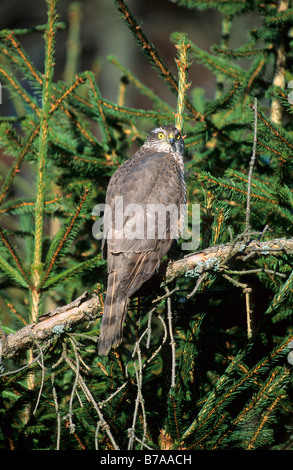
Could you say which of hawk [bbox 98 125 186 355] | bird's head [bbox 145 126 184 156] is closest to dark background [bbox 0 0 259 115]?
bird's head [bbox 145 126 184 156]

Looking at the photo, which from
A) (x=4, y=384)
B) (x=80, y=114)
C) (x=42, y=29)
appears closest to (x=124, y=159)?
(x=80, y=114)

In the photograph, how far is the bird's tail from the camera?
7.80 feet

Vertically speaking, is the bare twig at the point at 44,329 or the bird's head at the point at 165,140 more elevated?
the bird's head at the point at 165,140

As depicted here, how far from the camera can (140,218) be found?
307 centimetres

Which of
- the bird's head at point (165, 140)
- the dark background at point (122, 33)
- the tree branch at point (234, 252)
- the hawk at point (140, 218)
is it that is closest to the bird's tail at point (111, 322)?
the hawk at point (140, 218)

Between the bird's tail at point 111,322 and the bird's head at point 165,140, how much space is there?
129cm

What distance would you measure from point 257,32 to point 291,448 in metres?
2.87

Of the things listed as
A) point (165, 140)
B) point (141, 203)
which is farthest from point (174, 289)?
point (165, 140)

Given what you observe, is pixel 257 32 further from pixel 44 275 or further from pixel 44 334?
pixel 44 334

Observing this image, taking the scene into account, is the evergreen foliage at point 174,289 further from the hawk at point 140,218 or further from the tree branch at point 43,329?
the hawk at point 140,218

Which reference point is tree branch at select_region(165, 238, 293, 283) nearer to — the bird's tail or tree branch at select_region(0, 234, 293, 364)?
tree branch at select_region(0, 234, 293, 364)

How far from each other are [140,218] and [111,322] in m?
0.85

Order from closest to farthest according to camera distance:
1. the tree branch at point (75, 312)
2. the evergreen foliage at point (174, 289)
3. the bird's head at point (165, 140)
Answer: the evergreen foliage at point (174, 289) → the tree branch at point (75, 312) → the bird's head at point (165, 140)

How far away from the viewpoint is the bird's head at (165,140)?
3399 mm
